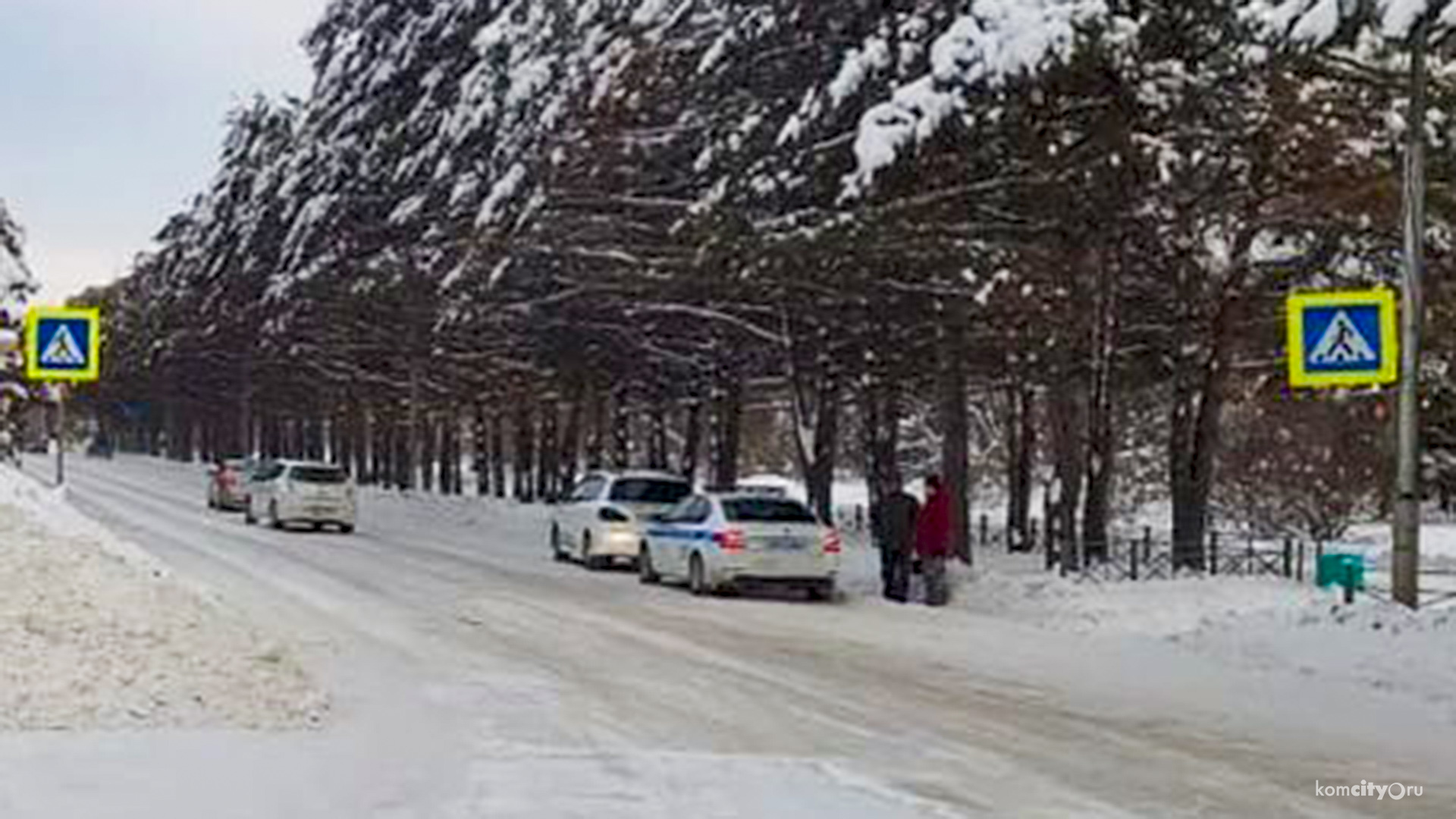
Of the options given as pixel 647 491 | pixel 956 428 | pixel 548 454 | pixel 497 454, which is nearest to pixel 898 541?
pixel 956 428

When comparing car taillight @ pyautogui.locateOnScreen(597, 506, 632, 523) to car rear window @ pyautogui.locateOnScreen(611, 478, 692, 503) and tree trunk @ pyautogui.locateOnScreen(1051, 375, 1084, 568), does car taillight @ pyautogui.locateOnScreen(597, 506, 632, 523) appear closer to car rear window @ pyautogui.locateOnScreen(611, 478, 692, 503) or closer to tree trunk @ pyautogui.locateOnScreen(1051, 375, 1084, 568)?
car rear window @ pyautogui.locateOnScreen(611, 478, 692, 503)

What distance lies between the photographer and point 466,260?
141 feet

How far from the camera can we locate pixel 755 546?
2520 centimetres

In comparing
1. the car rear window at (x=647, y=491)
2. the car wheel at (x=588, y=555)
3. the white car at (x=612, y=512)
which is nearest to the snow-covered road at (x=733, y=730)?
the white car at (x=612, y=512)

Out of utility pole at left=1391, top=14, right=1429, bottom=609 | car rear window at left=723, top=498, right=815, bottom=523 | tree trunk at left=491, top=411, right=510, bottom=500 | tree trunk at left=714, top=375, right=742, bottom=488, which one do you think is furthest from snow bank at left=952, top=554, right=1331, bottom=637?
tree trunk at left=491, top=411, right=510, bottom=500

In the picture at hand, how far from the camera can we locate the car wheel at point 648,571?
2823cm

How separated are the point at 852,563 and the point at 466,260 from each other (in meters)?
16.2

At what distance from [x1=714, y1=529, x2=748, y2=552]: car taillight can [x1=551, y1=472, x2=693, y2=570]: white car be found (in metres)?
4.50

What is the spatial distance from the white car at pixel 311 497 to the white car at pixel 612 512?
30.5 ft

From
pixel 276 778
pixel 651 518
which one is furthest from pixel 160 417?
pixel 276 778

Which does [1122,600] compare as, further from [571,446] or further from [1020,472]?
[571,446]

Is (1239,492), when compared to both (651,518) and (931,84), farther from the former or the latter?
(931,84)

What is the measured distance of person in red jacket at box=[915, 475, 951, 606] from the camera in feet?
80.1

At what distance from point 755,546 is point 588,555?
693 centimetres
